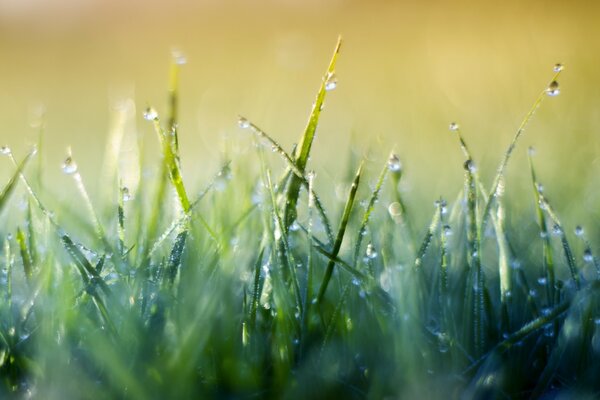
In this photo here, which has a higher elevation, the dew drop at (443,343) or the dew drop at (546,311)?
the dew drop at (546,311)

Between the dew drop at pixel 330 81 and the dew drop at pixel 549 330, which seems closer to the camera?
the dew drop at pixel 549 330

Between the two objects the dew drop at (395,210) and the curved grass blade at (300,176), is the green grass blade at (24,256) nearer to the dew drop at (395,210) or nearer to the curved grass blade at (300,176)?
the curved grass blade at (300,176)

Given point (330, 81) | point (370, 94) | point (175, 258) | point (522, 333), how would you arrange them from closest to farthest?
point (522, 333), point (175, 258), point (330, 81), point (370, 94)

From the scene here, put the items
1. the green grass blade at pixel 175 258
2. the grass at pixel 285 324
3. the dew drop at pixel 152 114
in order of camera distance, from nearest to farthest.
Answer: the grass at pixel 285 324 < the green grass blade at pixel 175 258 < the dew drop at pixel 152 114

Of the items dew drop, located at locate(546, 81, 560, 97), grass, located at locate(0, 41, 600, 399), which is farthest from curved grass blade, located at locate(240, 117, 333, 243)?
dew drop, located at locate(546, 81, 560, 97)

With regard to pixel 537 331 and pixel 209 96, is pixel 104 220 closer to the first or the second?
pixel 537 331

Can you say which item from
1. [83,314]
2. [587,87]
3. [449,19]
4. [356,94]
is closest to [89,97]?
[356,94]

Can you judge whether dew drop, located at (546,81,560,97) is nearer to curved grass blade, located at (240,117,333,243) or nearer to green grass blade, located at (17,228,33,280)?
curved grass blade, located at (240,117,333,243)

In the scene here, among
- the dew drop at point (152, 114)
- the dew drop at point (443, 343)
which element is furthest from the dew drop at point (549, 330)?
the dew drop at point (152, 114)

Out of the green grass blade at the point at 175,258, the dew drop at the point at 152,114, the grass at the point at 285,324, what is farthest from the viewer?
the dew drop at the point at 152,114

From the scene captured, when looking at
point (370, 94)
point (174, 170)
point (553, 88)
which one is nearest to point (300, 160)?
point (174, 170)

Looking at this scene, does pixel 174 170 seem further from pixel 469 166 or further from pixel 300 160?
pixel 469 166

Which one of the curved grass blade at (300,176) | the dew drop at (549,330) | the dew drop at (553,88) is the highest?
the dew drop at (553,88)

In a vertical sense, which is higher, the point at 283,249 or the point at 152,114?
the point at 152,114
